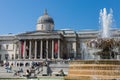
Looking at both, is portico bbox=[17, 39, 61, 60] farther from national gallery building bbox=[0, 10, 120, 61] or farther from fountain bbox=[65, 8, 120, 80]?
fountain bbox=[65, 8, 120, 80]

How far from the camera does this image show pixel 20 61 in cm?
7225

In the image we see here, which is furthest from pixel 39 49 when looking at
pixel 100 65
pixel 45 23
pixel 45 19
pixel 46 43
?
pixel 100 65

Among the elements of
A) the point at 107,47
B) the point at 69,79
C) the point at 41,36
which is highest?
the point at 41,36

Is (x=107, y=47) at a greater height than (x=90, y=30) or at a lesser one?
lesser

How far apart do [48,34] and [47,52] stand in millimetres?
4596

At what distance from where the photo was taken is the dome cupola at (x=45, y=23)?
83.8m

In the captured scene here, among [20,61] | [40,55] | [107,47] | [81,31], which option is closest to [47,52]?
[40,55]

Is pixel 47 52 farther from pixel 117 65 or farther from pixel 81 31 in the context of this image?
pixel 117 65

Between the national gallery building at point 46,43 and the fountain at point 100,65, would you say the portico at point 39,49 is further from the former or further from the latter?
the fountain at point 100,65

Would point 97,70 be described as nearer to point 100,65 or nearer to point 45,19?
point 100,65

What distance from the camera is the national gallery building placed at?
75.6 metres

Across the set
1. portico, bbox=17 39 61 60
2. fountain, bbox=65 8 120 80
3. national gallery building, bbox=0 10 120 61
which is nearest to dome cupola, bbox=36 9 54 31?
national gallery building, bbox=0 10 120 61

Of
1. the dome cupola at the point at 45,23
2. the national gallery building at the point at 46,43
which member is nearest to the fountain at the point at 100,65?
the national gallery building at the point at 46,43

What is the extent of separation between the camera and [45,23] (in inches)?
3305
